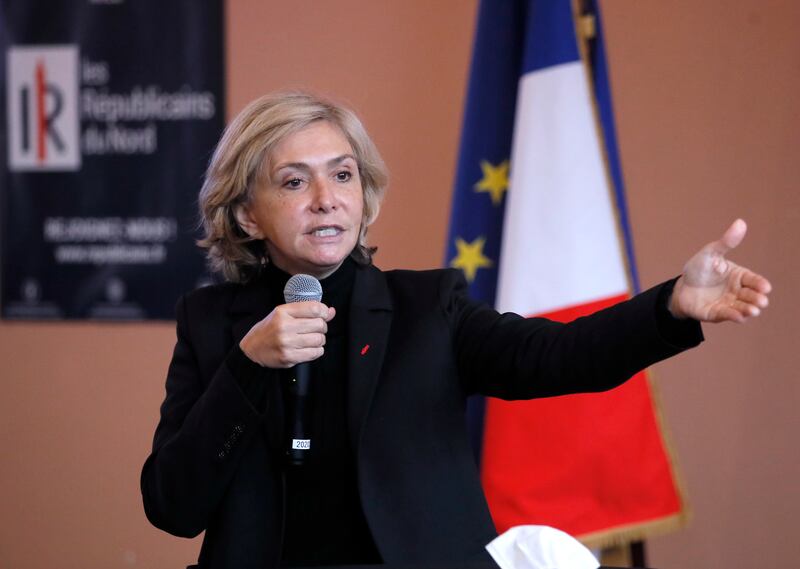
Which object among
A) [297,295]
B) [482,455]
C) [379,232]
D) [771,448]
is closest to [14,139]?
[379,232]

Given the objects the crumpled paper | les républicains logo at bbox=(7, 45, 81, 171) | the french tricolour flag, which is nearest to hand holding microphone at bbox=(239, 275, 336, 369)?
the crumpled paper

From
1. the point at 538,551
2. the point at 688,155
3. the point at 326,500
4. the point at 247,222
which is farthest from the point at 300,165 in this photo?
the point at 688,155

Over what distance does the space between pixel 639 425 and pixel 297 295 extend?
1379mm

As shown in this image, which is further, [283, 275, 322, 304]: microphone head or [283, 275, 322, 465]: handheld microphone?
[283, 275, 322, 304]: microphone head

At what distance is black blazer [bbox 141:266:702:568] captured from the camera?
1.78 m

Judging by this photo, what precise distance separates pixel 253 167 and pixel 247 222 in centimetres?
15

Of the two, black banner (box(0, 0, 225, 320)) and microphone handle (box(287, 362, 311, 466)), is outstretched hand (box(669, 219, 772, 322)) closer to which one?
microphone handle (box(287, 362, 311, 466))

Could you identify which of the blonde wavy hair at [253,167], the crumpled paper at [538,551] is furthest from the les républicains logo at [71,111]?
the crumpled paper at [538,551]

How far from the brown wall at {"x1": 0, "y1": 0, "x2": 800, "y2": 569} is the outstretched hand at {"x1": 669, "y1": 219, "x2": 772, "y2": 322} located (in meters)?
1.80

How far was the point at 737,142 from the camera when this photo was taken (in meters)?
3.28

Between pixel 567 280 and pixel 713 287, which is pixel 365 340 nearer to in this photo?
pixel 713 287

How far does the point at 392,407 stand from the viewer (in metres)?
1.92

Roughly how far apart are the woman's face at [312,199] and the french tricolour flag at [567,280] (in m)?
1.00

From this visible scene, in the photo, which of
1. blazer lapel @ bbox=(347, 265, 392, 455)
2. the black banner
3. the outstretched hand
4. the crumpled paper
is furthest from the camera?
the black banner
